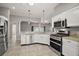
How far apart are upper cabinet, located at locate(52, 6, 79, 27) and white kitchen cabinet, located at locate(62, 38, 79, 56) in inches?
→ 17.1

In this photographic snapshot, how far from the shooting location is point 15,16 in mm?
2131

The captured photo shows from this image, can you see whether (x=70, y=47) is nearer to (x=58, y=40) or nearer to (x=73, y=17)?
(x=58, y=40)

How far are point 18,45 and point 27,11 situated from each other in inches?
33.1

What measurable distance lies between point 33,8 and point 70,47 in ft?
3.99

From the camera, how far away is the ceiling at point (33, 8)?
204 cm

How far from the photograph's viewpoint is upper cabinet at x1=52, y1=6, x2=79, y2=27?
2.17 m

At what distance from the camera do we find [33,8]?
6.96 ft

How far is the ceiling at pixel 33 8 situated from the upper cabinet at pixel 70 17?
316 millimetres

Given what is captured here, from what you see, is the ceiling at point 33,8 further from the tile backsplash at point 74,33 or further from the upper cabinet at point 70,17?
the tile backsplash at point 74,33

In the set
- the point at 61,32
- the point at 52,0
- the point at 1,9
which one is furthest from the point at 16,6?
the point at 61,32

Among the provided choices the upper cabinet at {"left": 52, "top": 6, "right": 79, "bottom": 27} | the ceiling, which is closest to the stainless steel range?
the upper cabinet at {"left": 52, "top": 6, "right": 79, "bottom": 27}

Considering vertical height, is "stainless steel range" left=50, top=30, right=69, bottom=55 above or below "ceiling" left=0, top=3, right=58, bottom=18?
below

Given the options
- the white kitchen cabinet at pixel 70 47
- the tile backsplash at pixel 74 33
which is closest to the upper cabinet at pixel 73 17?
the tile backsplash at pixel 74 33

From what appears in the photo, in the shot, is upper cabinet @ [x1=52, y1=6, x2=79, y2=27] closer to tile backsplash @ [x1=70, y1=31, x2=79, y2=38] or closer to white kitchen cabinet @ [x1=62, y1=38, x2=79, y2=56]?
tile backsplash @ [x1=70, y1=31, x2=79, y2=38]
